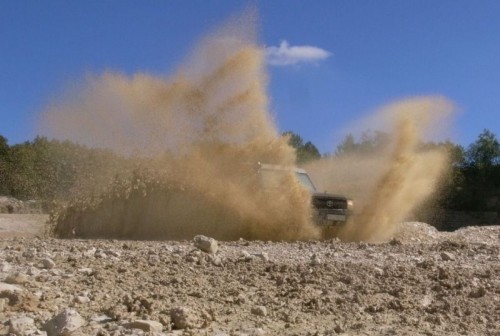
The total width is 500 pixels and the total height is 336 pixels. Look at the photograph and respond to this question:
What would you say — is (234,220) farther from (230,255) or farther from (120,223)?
(230,255)

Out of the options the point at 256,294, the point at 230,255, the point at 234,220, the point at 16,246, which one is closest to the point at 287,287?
the point at 256,294

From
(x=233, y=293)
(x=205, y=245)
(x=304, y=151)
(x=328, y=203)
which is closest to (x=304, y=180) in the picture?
(x=328, y=203)

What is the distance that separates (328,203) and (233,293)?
769 cm

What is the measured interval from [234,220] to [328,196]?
2077mm

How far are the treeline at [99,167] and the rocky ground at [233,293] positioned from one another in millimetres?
5923

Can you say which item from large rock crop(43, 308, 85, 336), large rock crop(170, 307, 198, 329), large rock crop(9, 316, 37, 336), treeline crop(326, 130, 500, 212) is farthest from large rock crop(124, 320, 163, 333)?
treeline crop(326, 130, 500, 212)

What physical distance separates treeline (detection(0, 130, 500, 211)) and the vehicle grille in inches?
70.9

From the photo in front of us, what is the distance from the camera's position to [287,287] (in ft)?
22.7

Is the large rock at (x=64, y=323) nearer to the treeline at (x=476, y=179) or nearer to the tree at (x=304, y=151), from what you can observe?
the tree at (x=304, y=151)

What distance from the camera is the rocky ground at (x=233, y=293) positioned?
564 centimetres

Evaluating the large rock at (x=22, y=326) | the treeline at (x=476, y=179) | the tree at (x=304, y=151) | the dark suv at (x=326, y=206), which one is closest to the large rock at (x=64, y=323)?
the large rock at (x=22, y=326)

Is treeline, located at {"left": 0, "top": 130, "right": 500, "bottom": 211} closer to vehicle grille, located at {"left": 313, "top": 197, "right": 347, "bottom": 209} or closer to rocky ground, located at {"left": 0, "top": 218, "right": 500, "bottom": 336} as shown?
vehicle grille, located at {"left": 313, "top": 197, "right": 347, "bottom": 209}

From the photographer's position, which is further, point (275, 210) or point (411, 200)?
point (411, 200)

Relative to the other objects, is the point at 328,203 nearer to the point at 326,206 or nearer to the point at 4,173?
the point at 326,206
